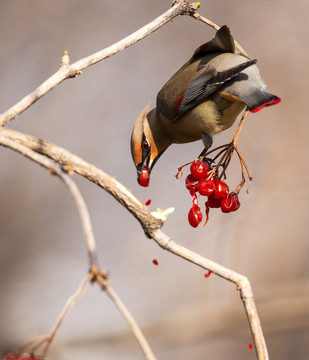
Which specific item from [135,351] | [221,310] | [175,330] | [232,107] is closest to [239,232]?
[221,310]

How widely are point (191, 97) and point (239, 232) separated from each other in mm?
3293

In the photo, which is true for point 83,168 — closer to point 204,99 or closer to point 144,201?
point 204,99

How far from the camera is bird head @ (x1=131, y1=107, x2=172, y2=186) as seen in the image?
137 inches

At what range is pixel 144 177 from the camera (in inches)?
135

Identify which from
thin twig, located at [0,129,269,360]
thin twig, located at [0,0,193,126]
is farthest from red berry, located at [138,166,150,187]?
thin twig, located at [0,129,269,360]

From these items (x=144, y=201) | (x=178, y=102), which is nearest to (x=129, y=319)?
(x=178, y=102)

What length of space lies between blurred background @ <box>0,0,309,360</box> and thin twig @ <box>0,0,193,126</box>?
2.92 metres

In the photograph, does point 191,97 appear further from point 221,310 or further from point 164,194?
point 221,310

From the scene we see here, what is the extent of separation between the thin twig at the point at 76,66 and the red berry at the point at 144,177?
3.33ft

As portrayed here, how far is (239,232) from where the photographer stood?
6.16 m

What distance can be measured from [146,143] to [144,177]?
0.21 m

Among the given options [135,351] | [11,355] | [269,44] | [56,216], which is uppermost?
[269,44]

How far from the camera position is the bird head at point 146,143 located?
3.48 meters

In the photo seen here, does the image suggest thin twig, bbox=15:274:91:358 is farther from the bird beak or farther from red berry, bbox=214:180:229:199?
the bird beak
